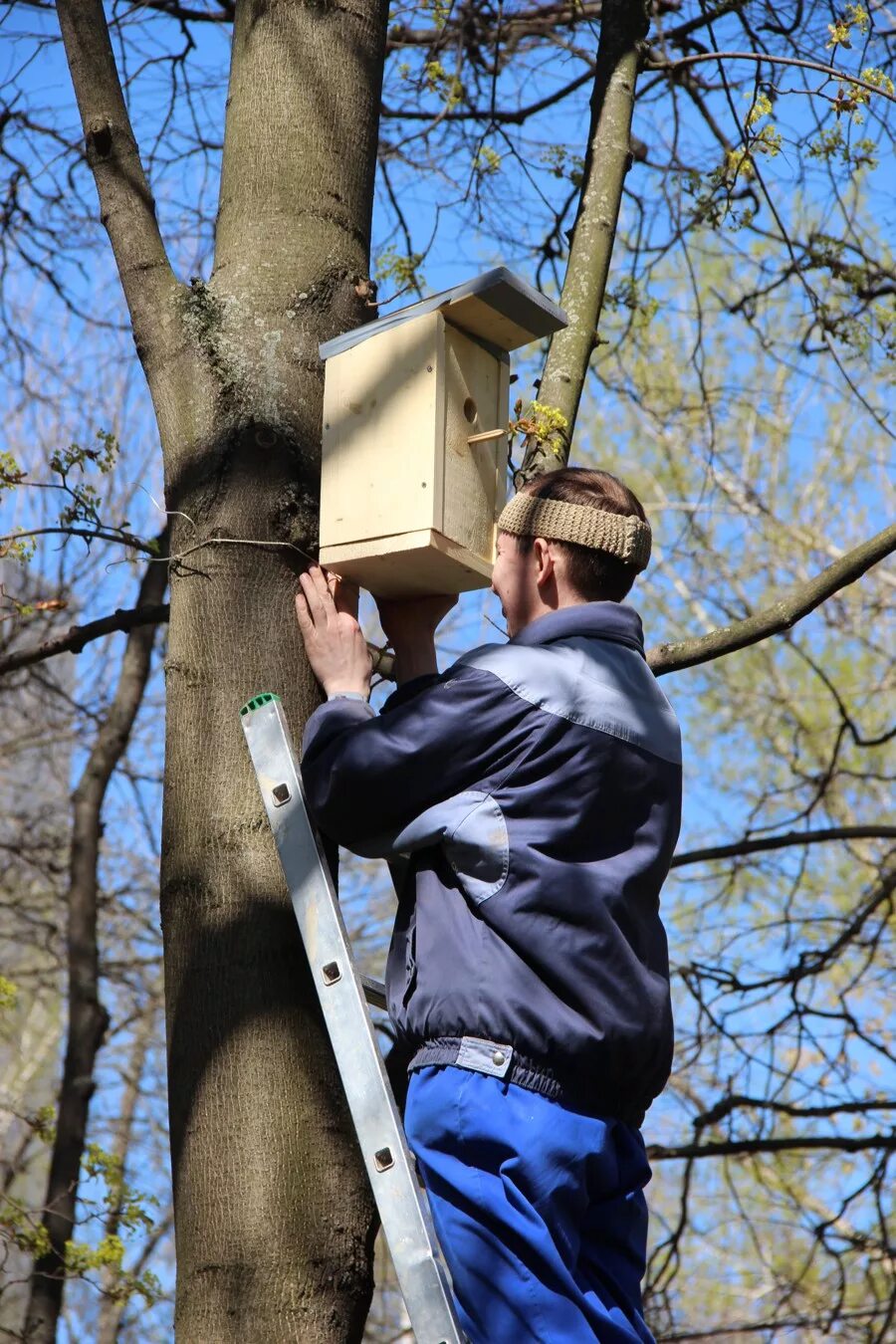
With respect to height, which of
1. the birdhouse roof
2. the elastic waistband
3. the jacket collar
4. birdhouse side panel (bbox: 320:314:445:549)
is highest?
the birdhouse roof

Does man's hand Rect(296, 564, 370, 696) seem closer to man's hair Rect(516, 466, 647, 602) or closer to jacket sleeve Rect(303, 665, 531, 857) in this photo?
jacket sleeve Rect(303, 665, 531, 857)

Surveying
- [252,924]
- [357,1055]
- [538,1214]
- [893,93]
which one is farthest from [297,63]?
[538,1214]

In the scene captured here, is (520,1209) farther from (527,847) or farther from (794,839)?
(794,839)

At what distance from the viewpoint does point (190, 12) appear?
14.7ft

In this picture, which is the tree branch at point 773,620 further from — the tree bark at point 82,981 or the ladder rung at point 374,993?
the tree bark at point 82,981

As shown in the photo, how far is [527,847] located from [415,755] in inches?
7.9

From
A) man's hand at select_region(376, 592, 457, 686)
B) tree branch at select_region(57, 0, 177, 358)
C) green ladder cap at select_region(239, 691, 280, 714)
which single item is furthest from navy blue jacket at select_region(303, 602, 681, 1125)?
tree branch at select_region(57, 0, 177, 358)

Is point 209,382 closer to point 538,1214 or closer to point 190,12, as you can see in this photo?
point 538,1214

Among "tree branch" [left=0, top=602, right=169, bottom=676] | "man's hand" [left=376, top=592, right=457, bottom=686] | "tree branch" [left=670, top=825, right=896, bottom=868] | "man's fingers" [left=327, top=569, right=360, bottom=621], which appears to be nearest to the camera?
"man's fingers" [left=327, top=569, right=360, bottom=621]

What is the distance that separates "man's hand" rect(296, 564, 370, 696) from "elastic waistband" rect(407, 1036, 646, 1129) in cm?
60

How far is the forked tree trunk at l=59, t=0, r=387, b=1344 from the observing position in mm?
2107

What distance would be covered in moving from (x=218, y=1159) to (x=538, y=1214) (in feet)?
1.58

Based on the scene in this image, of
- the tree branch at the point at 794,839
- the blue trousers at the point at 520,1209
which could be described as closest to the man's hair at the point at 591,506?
the blue trousers at the point at 520,1209

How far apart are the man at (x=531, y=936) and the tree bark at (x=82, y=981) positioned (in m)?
3.21
